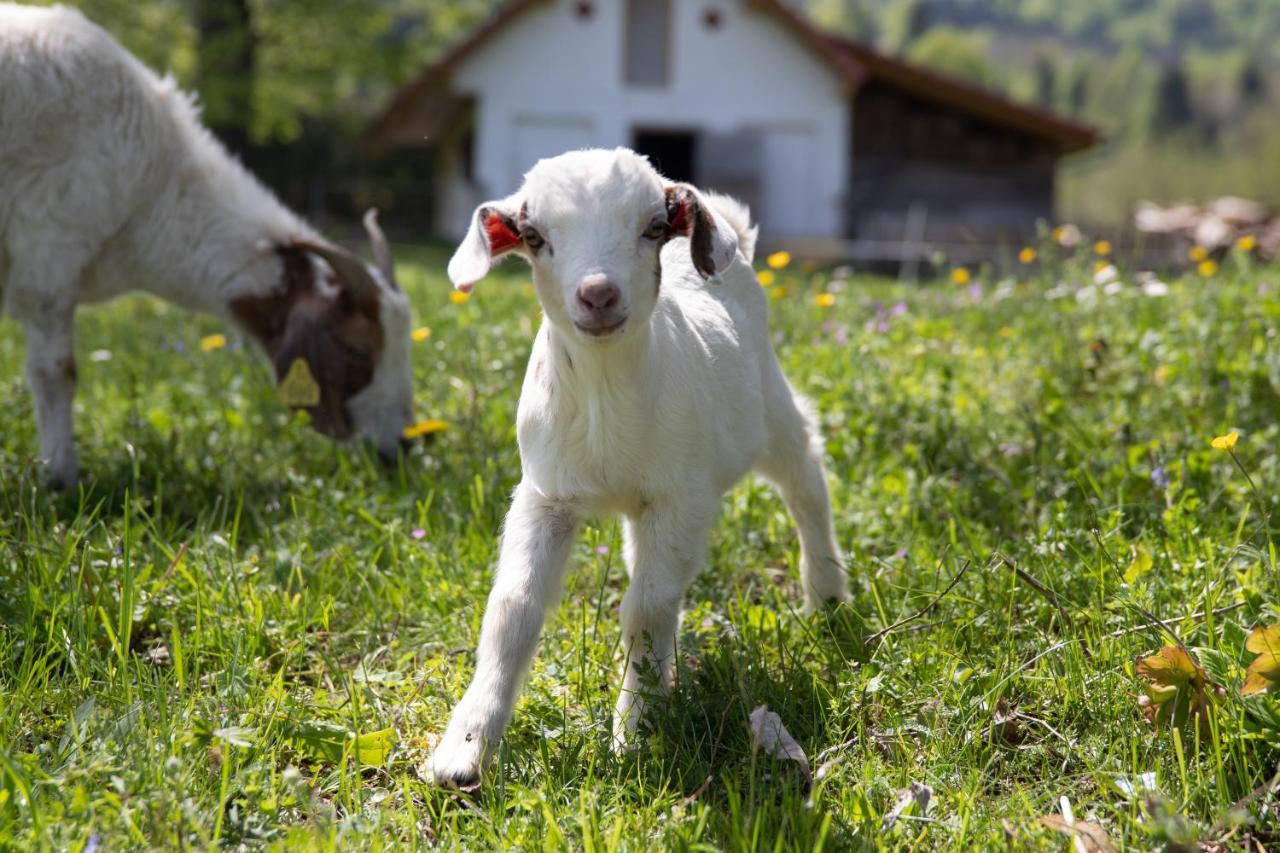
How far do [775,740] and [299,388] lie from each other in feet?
9.37

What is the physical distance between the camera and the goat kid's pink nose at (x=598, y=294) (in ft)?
7.18

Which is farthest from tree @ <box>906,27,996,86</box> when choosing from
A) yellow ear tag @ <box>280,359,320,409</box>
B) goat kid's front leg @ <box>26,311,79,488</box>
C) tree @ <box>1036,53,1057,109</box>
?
goat kid's front leg @ <box>26,311,79,488</box>

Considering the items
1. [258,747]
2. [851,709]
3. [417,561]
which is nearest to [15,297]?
[417,561]

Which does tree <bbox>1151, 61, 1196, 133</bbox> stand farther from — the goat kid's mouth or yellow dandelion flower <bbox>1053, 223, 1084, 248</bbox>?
the goat kid's mouth

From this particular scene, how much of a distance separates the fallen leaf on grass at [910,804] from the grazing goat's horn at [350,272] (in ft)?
11.0

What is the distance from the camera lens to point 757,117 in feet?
63.2

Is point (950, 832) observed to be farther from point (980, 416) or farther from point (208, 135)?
point (208, 135)

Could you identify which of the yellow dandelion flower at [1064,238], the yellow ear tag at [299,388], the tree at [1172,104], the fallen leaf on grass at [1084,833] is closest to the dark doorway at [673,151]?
the yellow dandelion flower at [1064,238]

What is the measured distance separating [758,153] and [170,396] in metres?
14.8

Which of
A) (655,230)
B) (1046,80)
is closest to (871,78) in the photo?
(655,230)

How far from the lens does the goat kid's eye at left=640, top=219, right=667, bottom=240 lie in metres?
2.42

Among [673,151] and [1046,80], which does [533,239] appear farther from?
[1046,80]

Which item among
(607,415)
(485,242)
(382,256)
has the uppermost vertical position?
(485,242)

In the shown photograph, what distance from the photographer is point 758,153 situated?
1862 centimetres
